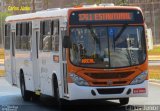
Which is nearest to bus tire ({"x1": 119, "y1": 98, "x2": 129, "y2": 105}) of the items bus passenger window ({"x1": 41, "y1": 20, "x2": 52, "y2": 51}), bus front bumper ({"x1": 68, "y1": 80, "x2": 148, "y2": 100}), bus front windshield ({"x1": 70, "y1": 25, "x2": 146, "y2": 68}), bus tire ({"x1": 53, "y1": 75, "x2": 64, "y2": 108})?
bus front bumper ({"x1": 68, "y1": 80, "x2": 148, "y2": 100})

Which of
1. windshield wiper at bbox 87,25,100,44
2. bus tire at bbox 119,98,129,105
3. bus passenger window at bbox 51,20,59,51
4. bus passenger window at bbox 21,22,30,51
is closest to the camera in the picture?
windshield wiper at bbox 87,25,100,44

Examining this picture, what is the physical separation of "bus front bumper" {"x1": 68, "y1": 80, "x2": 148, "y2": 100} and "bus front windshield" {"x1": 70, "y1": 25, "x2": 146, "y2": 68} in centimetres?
56

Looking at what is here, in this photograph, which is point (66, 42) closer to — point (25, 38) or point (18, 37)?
point (25, 38)

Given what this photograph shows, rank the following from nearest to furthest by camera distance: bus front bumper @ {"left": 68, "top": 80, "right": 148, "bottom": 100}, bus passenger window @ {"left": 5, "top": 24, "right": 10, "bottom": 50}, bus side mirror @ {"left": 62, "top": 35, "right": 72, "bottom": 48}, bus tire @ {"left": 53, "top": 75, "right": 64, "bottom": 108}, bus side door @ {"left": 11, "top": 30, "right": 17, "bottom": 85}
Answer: bus front bumper @ {"left": 68, "top": 80, "right": 148, "bottom": 100} → bus side mirror @ {"left": 62, "top": 35, "right": 72, "bottom": 48} → bus tire @ {"left": 53, "top": 75, "right": 64, "bottom": 108} → bus side door @ {"left": 11, "top": 30, "right": 17, "bottom": 85} → bus passenger window @ {"left": 5, "top": 24, "right": 10, "bottom": 50}

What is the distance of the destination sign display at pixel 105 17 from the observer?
16422mm

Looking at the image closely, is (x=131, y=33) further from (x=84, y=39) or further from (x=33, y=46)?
(x=33, y=46)

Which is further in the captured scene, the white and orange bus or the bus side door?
the bus side door

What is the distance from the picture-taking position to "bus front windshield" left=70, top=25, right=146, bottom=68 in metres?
16.1

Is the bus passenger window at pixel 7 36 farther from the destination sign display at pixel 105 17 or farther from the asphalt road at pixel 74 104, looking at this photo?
the destination sign display at pixel 105 17

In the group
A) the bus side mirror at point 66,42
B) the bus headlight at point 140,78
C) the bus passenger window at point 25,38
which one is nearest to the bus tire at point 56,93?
the bus side mirror at point 66,42

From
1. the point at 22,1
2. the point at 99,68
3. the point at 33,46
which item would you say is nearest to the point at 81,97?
the point at 99,68

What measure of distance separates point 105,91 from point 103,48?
1.10 metres

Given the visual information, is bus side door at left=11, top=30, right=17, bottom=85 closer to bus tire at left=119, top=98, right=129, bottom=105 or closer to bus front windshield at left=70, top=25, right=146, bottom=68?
bus tire at left=119, top=98, right=129, bottom=105

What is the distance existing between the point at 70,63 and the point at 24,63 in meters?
5.42
